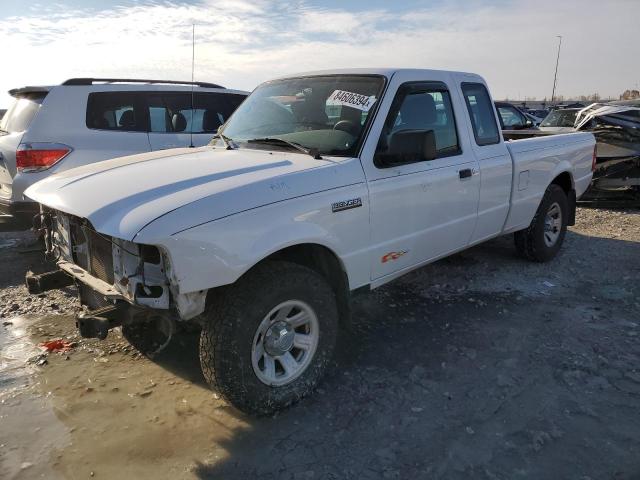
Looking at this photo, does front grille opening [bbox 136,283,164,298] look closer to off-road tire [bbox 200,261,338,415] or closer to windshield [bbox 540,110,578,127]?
off-road tire [bbox 200,261,338,415]

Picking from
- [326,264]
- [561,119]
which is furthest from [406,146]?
[561,119]

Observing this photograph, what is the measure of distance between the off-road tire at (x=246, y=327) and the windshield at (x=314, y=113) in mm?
964

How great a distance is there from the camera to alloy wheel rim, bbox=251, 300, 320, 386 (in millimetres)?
3041

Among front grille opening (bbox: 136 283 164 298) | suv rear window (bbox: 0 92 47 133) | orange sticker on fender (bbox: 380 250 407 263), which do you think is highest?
suv rear window (bbox: 0 92 47 133)

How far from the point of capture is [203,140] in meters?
6.75

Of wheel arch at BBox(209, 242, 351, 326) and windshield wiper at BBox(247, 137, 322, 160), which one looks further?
windshield wiper at BBox(247, 137, 322, 160)

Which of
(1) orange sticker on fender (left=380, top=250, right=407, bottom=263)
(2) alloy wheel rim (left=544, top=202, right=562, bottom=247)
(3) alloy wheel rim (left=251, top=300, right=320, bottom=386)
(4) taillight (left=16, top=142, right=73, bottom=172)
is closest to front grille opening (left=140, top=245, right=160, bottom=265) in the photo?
(3) alloy wheel rim (left=251, top=300, right=320, bottom=386)

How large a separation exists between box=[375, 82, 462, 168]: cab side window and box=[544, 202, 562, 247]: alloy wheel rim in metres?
2.19

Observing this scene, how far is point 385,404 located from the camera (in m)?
3.25

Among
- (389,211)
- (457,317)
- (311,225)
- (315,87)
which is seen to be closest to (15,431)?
(311,225)

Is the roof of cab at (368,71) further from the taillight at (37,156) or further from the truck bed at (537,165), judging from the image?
the taillight at (37,156)

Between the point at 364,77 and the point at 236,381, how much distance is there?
92.0 inches

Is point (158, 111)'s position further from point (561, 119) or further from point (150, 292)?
point (561, 119)

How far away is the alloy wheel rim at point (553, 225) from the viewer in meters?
5.91
